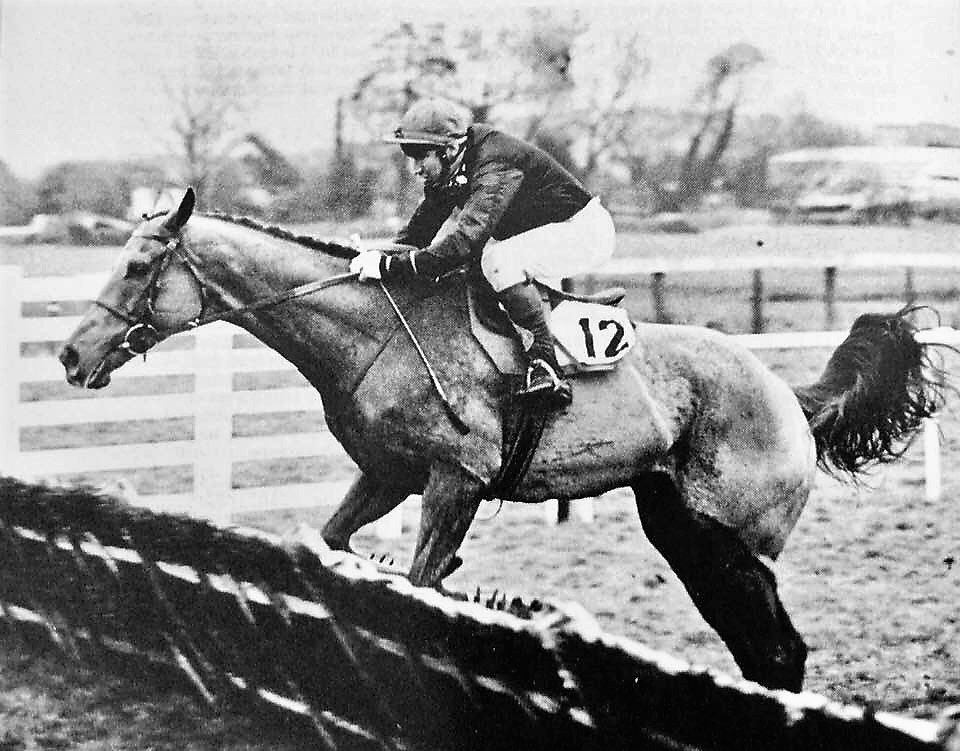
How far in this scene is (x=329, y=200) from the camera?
9.87 ft

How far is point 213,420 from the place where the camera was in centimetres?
314

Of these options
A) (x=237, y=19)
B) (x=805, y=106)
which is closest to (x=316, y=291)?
(x=237, y=19)

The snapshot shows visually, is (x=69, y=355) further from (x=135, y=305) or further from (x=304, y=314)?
(x=304, y=314)

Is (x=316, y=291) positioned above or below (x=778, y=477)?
above

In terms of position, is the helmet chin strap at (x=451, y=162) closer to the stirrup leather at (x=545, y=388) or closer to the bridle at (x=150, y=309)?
the stirrup leather at (x=545, y=388)

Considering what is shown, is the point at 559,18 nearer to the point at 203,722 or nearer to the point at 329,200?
the point at 329,200

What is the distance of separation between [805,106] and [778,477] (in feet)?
3.29

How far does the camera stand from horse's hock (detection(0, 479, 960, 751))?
2342mm

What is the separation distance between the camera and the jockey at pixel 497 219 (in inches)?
104

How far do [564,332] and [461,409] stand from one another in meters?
0.31

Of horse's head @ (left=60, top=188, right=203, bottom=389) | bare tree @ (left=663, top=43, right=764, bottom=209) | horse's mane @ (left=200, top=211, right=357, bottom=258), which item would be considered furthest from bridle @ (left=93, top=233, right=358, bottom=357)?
bare tree @ (left=663, top=43, right=764, bottom=209)

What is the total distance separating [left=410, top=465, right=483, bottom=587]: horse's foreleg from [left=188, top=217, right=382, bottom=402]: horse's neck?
0.31 meters

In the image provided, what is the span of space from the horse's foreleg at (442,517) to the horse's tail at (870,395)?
A: 0.93m

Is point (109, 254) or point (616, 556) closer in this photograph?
point (109, 254)
